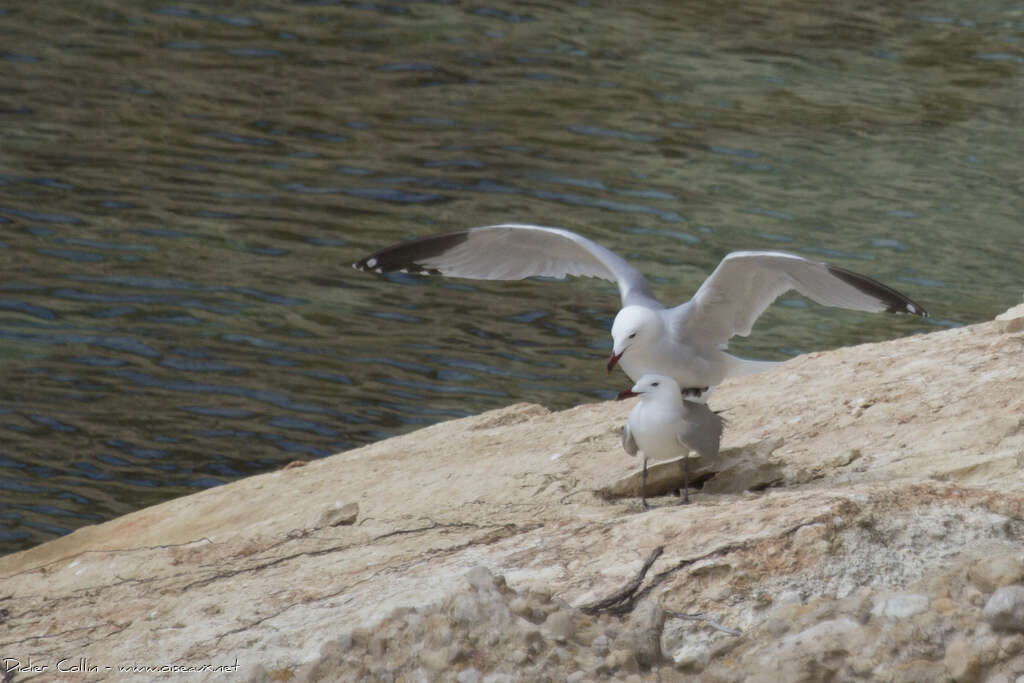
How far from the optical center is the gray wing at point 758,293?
5.57 meters

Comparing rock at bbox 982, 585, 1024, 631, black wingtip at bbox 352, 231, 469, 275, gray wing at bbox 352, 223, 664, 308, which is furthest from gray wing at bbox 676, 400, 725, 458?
black wingtip at bbox 352, 231, 469, 275

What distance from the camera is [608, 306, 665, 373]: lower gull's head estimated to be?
5.33 meters

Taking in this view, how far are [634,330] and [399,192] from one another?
23.3 ft

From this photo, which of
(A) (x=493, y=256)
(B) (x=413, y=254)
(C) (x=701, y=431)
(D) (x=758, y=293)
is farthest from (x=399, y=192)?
(C) (x=701, y=431)

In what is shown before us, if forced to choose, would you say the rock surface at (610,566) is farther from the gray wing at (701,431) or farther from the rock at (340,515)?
the gray wing at (701,431)

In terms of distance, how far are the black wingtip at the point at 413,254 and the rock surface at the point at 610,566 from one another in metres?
0.97

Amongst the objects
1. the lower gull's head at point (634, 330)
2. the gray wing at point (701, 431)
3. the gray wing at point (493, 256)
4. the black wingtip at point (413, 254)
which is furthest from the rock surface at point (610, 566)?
the black wingtip at point (413, 254)

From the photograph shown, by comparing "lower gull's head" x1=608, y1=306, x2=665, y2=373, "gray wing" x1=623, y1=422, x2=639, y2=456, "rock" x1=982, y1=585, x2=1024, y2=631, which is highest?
"lower gull's head" x1=608, y1=306, x2=665, y2=373

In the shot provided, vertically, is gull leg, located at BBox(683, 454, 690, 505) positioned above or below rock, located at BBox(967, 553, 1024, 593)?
below

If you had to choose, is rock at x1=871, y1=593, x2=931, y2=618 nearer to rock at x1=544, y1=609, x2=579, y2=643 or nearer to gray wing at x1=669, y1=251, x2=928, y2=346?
rock at x1=544, y1=609, x2=579, y2=643

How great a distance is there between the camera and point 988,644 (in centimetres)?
373

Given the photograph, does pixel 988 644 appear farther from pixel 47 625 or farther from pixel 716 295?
pixel 47 625

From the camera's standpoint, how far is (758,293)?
580 centimetres

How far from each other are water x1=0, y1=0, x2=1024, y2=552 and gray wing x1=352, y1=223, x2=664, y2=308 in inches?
82.7
